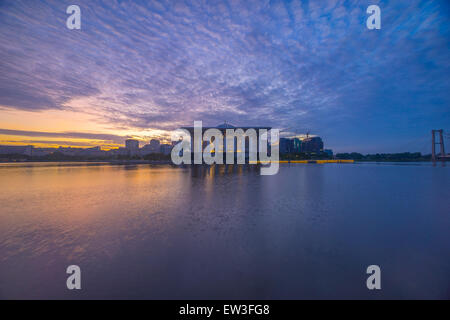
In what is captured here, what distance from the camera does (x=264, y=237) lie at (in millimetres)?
4582

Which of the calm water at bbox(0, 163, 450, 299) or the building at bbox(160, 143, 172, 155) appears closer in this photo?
the calm water at bbox(0, 163, 450, 299)

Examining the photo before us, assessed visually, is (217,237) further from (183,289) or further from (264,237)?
(183,289)

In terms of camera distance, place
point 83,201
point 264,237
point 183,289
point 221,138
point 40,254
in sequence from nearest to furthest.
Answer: point 183,289
point 40,254
point 264,237
point 83,201
point 221,138

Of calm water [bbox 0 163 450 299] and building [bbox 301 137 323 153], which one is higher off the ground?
building [bbox 301 137 323 153]

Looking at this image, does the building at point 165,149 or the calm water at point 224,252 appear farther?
the building at point 165,149

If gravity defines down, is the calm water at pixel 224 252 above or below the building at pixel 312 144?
below

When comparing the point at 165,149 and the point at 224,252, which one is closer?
the point at 224,252

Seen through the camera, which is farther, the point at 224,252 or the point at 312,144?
the point at 312,144

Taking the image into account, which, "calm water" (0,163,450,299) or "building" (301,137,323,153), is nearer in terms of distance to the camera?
"calm water" (0,163,450,299)

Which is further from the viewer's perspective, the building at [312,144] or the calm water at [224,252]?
the building at [312,144]

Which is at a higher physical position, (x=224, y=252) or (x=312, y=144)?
(x=312, y=144)
